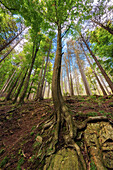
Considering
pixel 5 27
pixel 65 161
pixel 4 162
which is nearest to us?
pixel 65 161

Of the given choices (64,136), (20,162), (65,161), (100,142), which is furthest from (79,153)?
(20,162)

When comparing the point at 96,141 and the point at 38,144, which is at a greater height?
the point at 96,141

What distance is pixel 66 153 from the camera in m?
2.34

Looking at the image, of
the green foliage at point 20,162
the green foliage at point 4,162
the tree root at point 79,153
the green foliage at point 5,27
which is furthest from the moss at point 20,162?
the green foliage at point 5,27

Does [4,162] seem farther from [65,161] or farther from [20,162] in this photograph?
[65,161]

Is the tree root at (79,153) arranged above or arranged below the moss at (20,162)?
above

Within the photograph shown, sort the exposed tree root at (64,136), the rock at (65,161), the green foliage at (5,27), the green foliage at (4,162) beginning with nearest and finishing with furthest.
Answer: the rock at (65,161) → the exposed tree root at (64,136) → the green foliage at (4,162) → the green foliage at (5,27)

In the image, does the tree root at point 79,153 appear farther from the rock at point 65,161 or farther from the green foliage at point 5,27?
the green foliage at point 5,27

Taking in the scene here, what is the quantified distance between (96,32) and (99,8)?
260 cm

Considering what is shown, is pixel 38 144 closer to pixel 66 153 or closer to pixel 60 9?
pixel 66 153

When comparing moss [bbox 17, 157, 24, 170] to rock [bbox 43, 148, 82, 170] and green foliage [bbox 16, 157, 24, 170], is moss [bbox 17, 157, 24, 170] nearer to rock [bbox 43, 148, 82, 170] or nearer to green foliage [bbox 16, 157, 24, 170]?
green foliage [bbox 16, 157, 24, 170]

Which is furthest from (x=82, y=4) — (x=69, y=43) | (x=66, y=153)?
(x=69, y=43)

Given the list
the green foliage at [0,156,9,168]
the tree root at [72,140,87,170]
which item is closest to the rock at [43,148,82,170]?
the tree root at [72,140,87,170]

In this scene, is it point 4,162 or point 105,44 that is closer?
point 4,162
